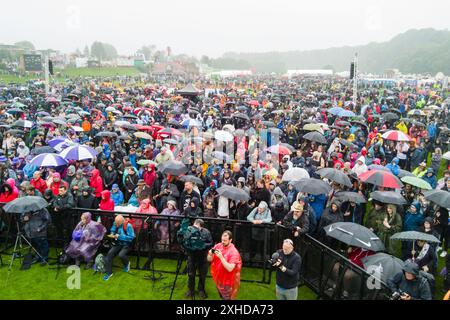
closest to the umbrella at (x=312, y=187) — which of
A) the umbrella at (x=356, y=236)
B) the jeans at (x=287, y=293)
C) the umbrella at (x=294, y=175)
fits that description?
the umbrella at (x=294, y=175)

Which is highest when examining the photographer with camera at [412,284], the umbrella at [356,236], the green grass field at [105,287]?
the umbrella at [356,236]

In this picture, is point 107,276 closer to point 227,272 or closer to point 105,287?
point 105,287

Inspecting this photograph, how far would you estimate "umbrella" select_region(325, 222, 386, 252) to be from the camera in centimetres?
583

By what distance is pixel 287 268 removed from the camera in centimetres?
539

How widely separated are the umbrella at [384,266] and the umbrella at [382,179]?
2.71 meters

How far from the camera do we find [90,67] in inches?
3644

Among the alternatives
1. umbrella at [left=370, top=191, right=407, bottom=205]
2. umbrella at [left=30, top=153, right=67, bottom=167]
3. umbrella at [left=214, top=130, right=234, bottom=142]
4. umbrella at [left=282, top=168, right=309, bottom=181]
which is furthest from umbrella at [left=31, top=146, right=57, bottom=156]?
umbrella at [left=370, top=191, right=407, bottom=205]

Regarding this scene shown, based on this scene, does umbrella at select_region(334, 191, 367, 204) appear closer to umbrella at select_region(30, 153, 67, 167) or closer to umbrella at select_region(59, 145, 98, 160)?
umbrella at select_region(59, 145, 98, 160)

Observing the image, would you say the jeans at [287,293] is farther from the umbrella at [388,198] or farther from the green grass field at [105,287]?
the umbrella at [388,198]

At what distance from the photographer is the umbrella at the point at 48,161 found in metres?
9.20

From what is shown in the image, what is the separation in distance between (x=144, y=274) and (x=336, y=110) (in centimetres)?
1360

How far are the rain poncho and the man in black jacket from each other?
47 centimetres
